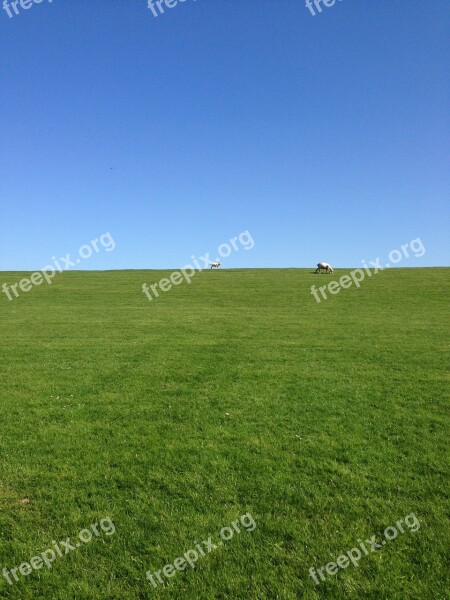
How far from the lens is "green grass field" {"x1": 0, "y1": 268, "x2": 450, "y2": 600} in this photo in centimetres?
565

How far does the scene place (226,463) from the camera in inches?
331

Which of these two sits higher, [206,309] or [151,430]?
[151,430]

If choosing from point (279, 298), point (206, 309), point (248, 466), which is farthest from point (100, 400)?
point (279, 298)

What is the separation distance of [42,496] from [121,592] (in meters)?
2.86

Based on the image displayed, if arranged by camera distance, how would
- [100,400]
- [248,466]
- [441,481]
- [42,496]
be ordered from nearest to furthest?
[42,496] → [441,481] → [248,466] → [100,400]

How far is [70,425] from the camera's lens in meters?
10.5

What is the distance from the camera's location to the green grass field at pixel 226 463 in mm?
5648

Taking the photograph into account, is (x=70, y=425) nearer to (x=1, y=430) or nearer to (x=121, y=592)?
(x=1, y=430)

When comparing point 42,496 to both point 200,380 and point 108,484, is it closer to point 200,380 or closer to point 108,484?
point 108,484

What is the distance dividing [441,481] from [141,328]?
20572 mm

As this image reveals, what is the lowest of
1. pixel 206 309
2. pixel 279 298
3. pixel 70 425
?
pixel 279 298

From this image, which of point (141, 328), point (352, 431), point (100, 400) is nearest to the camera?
point (352, 431)

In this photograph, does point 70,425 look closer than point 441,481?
No

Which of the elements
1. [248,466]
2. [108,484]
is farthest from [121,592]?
A: [248,466]
